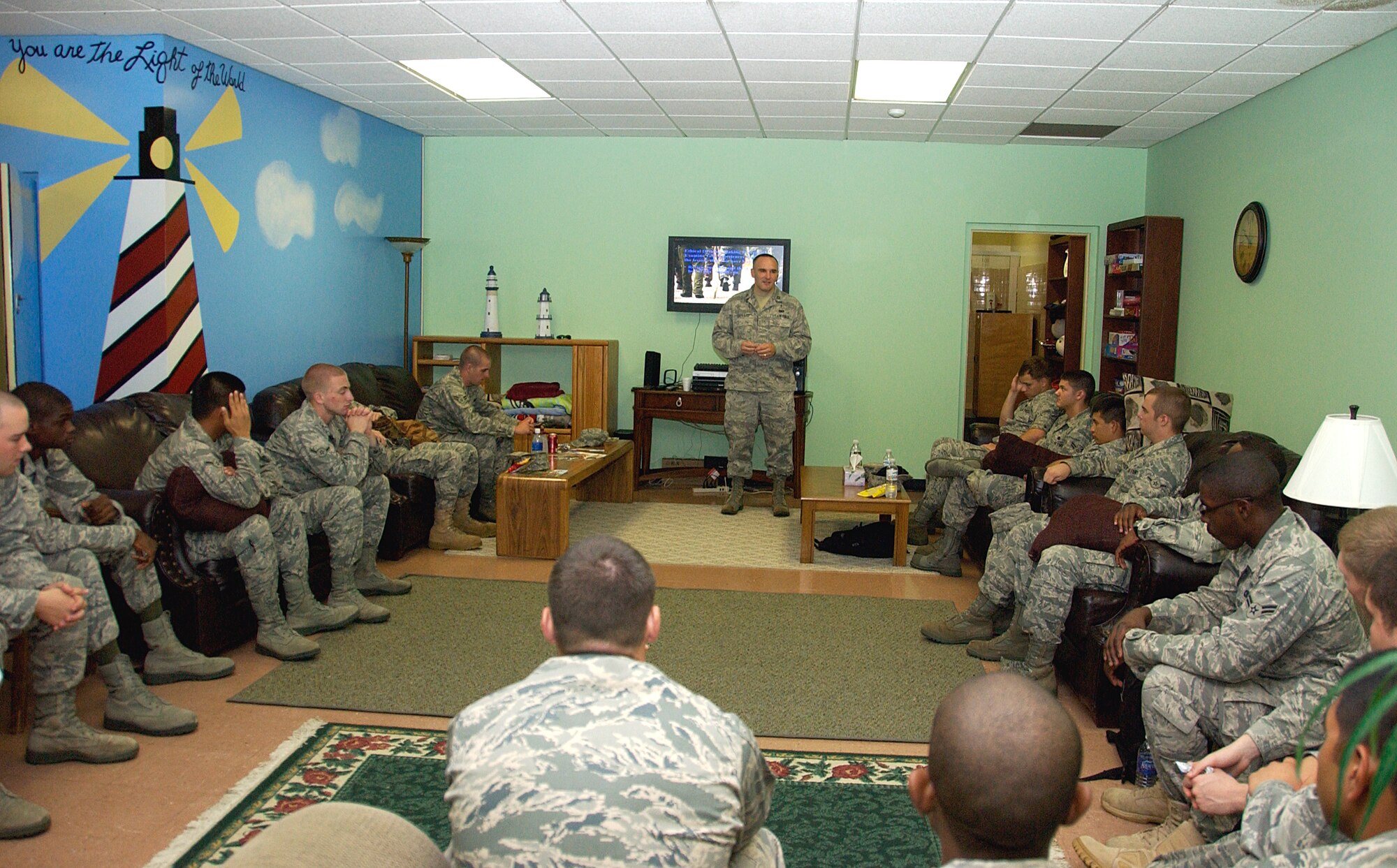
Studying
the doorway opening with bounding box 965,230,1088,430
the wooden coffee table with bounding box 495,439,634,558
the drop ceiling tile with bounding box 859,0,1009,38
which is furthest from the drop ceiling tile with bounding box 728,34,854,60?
the doorway opening with bounding box 965,230,1088,430

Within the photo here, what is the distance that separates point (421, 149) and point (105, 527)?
5.37 meters

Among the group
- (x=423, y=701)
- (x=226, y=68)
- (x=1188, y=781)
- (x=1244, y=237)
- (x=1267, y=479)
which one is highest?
(x=226, y=68)

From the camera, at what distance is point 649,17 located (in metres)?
4.61

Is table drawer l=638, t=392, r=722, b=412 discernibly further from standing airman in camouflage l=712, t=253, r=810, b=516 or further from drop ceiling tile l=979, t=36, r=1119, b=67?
drop ceiling tile l=979, t=36, r=1119, b=67

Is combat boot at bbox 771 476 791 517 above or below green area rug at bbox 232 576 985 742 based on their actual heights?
above

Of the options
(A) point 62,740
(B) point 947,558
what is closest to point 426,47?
(A) point 62,740

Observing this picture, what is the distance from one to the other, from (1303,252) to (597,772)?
17.0 ft

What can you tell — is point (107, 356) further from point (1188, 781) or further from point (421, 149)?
point (1188, 781)

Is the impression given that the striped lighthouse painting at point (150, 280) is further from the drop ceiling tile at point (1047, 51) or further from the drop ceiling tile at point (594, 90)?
the drop ceiling tile at point (1047, 51)

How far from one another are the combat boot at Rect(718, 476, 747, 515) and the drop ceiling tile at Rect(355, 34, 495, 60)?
3.12 meters

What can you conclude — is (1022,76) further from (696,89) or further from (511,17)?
(511,17)

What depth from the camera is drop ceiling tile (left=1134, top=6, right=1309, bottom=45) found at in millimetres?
4223

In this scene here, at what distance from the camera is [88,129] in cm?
521

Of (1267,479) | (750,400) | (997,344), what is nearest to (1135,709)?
(1267,479)
